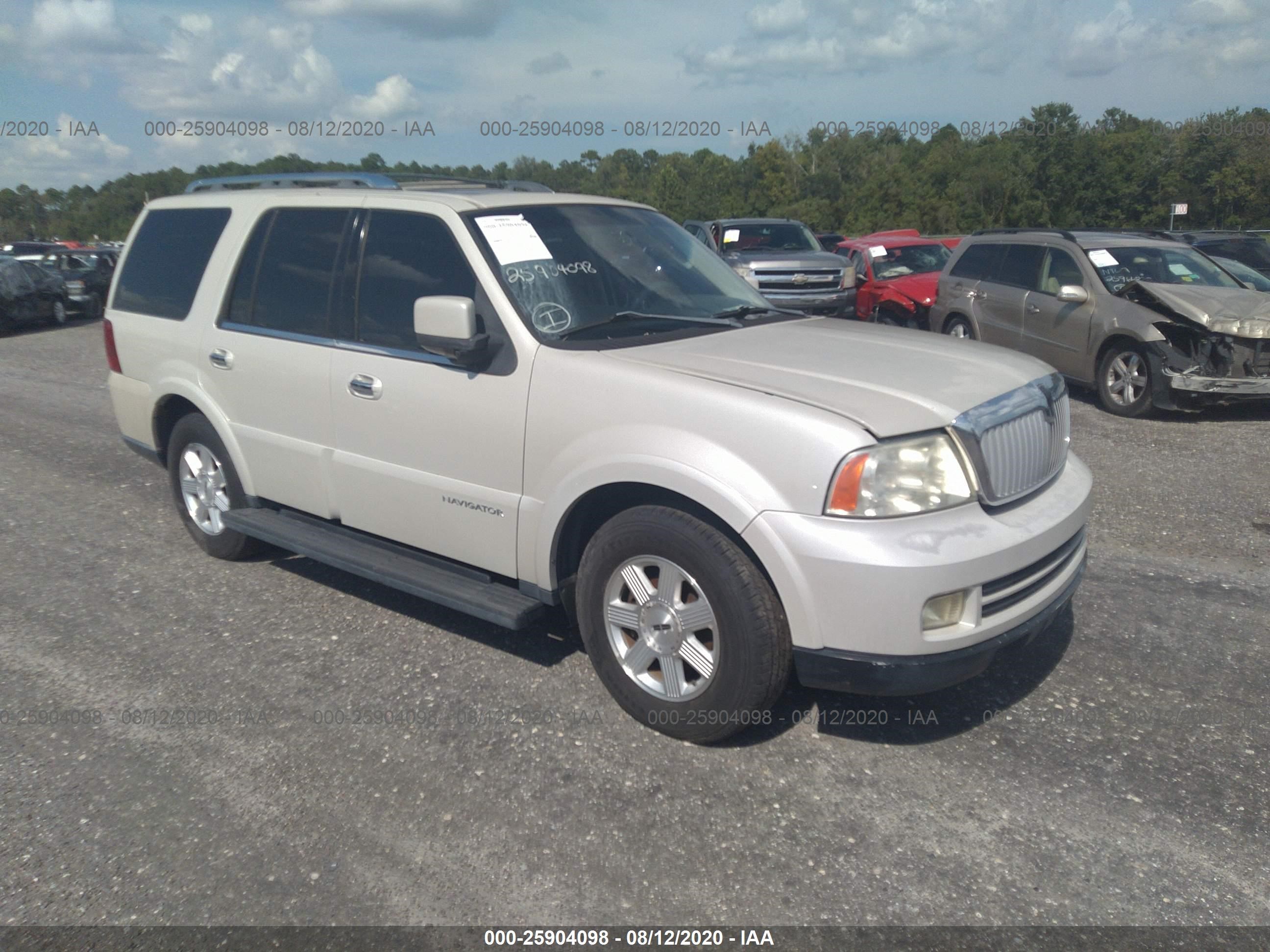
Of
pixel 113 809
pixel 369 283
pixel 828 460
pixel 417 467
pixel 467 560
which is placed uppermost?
pixel 369 283

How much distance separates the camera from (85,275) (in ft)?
75.4

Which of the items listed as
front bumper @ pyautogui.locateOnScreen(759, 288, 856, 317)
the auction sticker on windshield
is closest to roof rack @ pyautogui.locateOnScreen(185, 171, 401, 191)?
the auction sticker on windshield

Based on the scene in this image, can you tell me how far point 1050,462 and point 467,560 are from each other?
239 cm

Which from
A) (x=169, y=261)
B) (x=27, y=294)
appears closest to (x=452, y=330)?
(x=169, y=261)

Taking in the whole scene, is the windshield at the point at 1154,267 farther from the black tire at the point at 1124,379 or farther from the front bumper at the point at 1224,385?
the front bumper at the point at 1224,385

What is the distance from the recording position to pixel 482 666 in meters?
4.33

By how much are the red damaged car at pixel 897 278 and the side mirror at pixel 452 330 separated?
941 cm

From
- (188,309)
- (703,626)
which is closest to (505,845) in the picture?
(703,626)

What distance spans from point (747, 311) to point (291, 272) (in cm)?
227

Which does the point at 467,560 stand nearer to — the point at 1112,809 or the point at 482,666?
the point at 482,666

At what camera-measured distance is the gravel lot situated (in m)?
2.87

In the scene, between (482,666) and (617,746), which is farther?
(482,666)

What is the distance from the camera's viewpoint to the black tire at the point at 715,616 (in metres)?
3.26

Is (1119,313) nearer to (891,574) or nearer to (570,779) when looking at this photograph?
(891,574)
